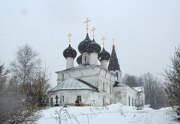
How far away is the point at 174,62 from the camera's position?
27.2 feet

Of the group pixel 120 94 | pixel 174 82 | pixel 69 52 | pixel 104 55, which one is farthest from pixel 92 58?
pixel 174 82

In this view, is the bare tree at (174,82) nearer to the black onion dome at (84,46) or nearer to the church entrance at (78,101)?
the church entrance at (78,101)

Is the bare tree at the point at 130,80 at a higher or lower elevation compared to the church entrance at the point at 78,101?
higher

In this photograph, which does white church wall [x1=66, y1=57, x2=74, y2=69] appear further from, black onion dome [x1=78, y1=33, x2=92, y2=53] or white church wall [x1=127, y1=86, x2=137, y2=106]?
white church wall [x1=127, y1=86, x2=137, y2=106]

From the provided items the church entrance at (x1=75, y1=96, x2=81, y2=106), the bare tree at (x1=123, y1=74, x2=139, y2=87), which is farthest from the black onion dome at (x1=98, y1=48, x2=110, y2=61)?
the bare tree at (x1=123, y1=74, x2=139, y2=87)

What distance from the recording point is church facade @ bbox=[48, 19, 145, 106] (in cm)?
2314

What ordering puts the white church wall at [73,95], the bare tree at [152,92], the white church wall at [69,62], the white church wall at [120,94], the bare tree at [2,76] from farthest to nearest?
the bare tree at [152,92] < the white church wall at [120,94] < the white church wall at [69,62] < the white church wall at [73,95] < the bare tree at [2,76]

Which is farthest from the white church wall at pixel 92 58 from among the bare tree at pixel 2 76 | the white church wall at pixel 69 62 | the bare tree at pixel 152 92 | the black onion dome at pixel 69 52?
the bare tree at pixel 152 92

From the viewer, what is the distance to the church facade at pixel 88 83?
23141 millimetres

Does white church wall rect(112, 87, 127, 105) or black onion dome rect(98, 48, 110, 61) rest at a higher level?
black onion dome rect(98, 48, 110, 61)

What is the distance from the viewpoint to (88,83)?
1065 inches

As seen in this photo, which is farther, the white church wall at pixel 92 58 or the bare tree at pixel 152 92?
the bare tree at pixel 152 92

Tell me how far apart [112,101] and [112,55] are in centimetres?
1125

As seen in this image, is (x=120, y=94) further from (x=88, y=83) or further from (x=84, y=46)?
(x=84, y=46)
